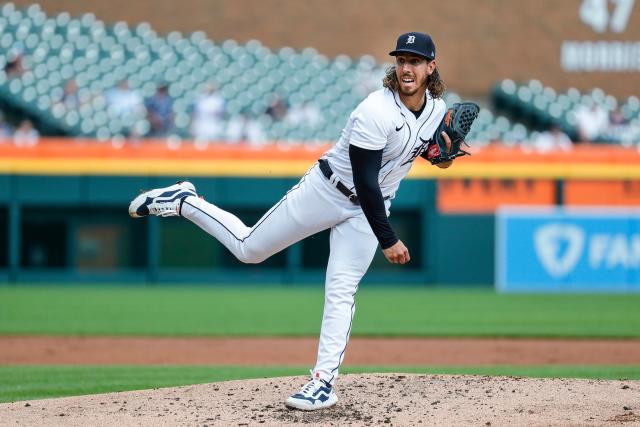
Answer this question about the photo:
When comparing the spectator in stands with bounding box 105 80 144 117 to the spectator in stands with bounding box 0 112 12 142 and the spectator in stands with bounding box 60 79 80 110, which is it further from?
the spectator in stands with bounding box 0 112 12 142

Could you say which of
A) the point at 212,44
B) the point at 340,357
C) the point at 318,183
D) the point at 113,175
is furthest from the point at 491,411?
the point at 212,44

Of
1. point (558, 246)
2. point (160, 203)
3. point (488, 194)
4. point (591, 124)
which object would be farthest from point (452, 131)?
point (591, 124)

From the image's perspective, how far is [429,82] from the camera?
17.1 feet

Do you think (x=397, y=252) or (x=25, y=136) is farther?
(x=25, y=136)

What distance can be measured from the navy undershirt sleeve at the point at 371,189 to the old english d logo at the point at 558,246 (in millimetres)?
10870

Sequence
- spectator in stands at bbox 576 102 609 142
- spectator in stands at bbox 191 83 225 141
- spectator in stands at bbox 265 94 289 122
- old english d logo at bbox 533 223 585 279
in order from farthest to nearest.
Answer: spectator in stands at bbox 576 102 609 142, spectator in stands at bbox 265 94 289 122, spectator in stands at bbox 191 83 225 141, old english d logo at bbox 533 223 585 279

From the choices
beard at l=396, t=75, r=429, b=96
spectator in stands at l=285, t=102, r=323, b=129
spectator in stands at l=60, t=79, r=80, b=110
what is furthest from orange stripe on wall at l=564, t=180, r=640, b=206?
beard at l=396, t=75, r=429, b=96

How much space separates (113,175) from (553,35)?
33.7ft

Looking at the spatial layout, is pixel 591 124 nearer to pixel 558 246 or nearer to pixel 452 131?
pixel 558 246

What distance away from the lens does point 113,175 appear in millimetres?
15289

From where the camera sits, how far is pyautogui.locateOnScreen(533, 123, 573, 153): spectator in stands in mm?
16797

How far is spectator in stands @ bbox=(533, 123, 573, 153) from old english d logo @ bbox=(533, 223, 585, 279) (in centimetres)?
149

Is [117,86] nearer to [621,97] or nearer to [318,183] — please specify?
[621,97]

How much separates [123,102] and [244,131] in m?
1.88
